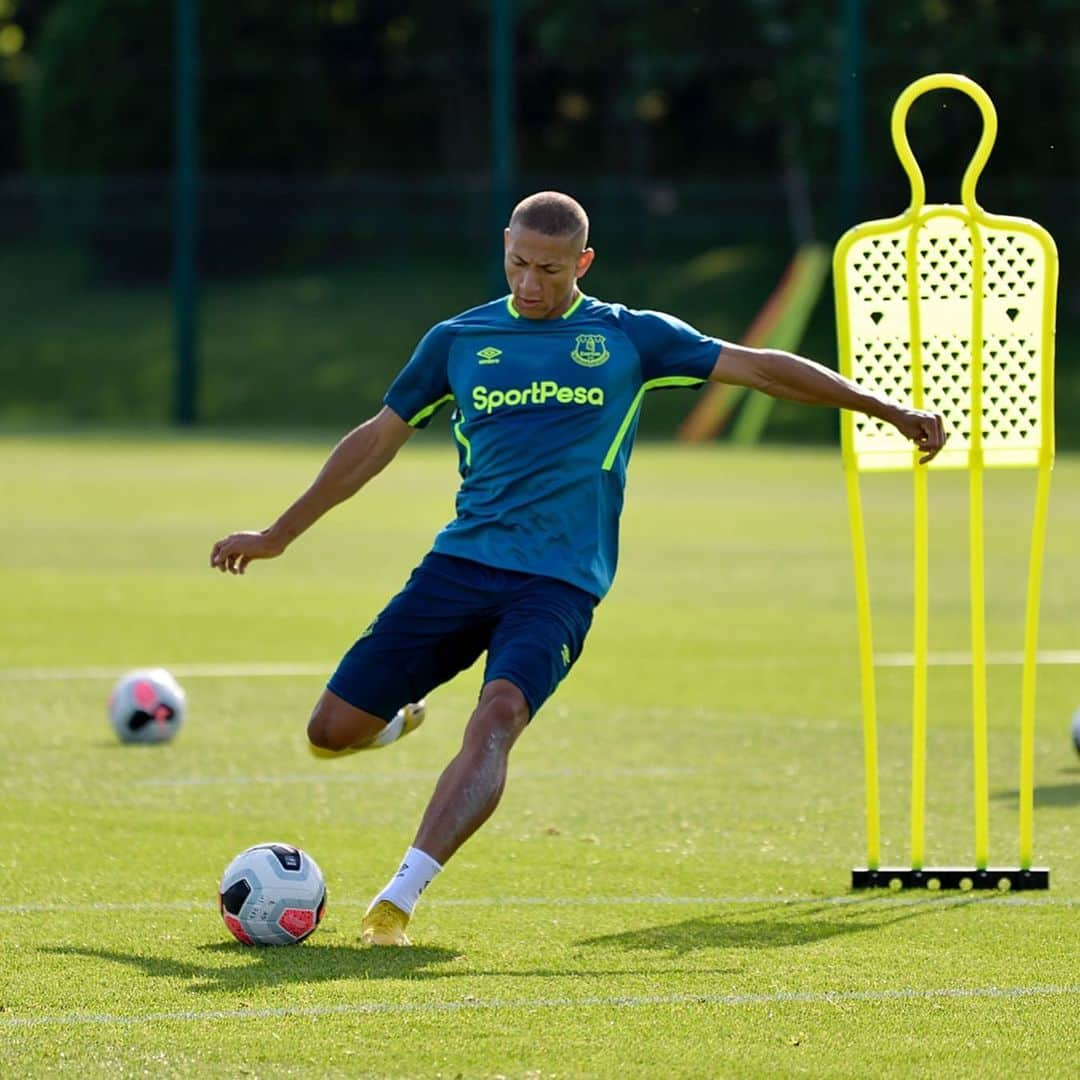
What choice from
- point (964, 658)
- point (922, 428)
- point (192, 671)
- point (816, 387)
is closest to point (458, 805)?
point (816, 387)

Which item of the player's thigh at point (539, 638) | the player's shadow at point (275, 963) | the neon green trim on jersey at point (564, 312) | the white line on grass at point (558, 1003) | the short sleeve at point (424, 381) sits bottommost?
the player's shadow at point (275, 963)

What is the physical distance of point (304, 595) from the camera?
608 inches

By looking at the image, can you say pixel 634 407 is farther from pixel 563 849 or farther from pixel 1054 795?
pixel 1054 795

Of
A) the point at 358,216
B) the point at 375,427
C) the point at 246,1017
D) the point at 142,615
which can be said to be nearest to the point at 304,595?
the point at 142,615

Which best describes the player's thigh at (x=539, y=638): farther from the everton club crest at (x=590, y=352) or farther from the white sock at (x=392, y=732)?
the white sock at (x=392, y=732)

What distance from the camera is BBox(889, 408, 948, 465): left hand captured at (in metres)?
6.61

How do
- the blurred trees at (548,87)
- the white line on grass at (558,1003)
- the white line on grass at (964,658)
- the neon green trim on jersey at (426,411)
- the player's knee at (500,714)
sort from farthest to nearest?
the blurred trees at (548,87) < the white line on grass at (964,658) < the neon green trim on jersey at (426,411) < the player's knee at (500,714) < the white line on grass at (558,1003)

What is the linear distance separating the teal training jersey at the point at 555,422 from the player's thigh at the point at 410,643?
15 centimetres

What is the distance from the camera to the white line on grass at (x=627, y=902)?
679cm

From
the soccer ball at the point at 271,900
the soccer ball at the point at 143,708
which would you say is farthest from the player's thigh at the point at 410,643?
the soccer ball at the point at 143,708

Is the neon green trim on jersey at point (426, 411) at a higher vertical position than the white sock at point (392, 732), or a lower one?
higher

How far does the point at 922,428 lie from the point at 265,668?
614 centimetres

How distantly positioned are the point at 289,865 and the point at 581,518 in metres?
1.37

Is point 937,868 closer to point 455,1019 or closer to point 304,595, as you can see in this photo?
point 455,1019
